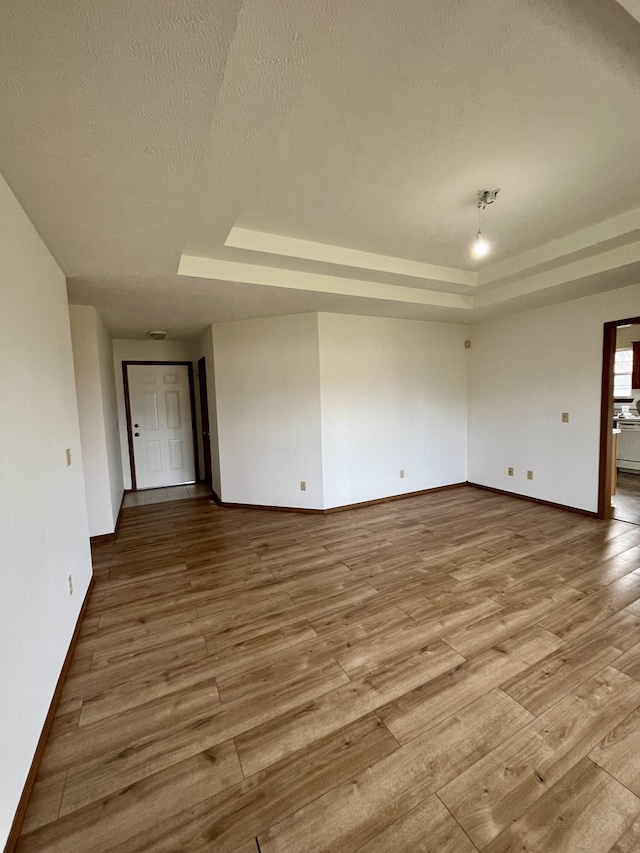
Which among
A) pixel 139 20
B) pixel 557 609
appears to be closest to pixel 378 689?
pixel 557 609

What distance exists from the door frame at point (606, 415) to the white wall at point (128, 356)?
5.55 meters

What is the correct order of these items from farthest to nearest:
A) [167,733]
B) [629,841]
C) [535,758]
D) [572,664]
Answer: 1. [572,664]
2. [167,733]
3. [535,758]
4. [629,841]

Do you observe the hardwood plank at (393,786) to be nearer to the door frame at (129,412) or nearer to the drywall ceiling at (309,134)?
the drywall ceiling at (309,134)

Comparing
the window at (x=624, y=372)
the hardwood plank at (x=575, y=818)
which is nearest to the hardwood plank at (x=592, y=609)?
the hardwood plank at (x=575, y=818)

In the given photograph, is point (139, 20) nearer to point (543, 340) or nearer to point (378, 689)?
point (378, 689)

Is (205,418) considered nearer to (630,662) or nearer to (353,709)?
(353,709)

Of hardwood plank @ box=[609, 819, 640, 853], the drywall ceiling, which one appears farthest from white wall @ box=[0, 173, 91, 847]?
hardwood plank @ box=[609, 819, 640, 853]

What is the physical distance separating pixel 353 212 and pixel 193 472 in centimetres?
476

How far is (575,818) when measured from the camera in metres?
1.17

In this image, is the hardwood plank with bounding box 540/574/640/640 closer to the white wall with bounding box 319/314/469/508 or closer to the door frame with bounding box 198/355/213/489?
the white wall with bounding box 319/314/469/508

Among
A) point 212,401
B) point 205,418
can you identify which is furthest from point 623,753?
point 205,418

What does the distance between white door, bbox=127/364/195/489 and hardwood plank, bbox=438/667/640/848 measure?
5.33m

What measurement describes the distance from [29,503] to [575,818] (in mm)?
2323

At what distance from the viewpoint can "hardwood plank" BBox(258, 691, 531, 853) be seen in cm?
114
